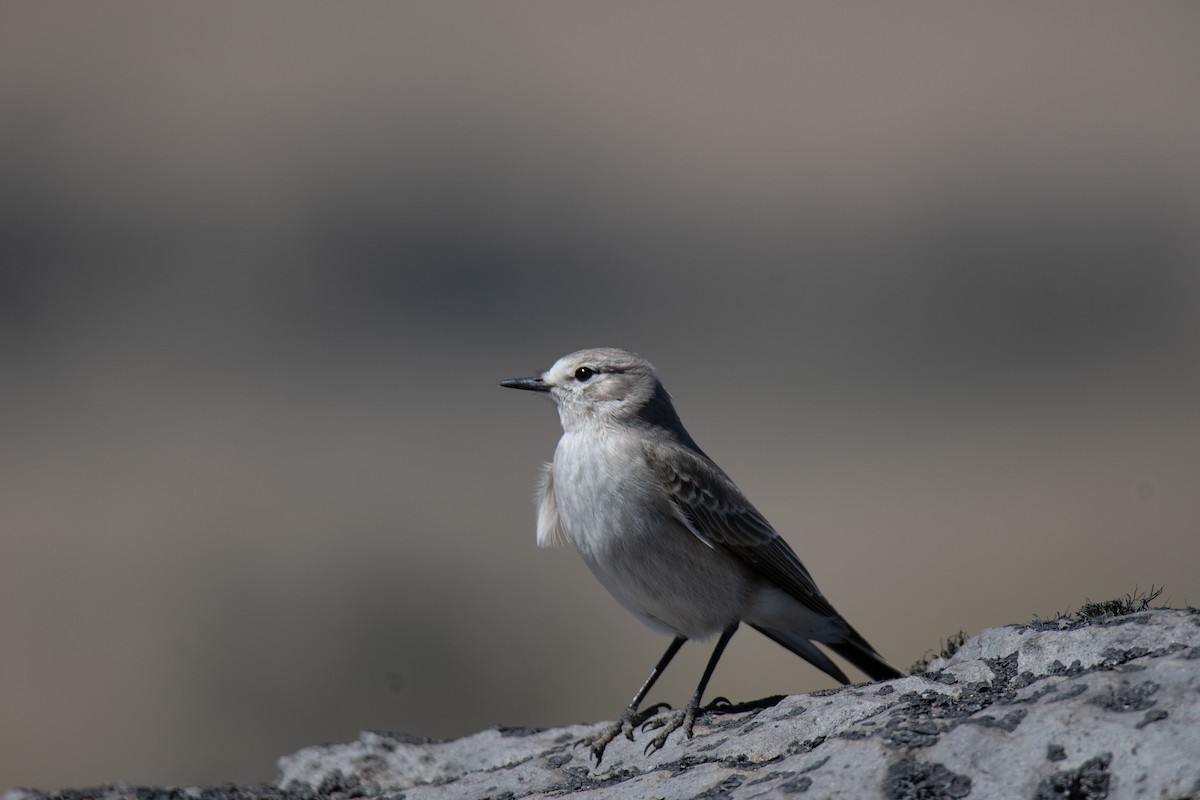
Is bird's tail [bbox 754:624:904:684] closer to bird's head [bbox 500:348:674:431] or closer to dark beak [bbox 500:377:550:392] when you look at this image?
bird's head [bbox 500:348:674:431]

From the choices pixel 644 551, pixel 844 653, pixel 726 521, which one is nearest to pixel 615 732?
pixel 644 551

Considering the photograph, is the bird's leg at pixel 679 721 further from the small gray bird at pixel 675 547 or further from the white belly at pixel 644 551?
the white belly at pixel 644 551

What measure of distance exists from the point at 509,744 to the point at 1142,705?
289 cm

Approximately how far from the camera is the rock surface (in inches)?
121

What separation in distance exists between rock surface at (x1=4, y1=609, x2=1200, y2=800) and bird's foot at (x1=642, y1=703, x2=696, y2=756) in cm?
4

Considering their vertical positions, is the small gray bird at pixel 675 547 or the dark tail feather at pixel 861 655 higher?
the small gray bird at pixel 675 547

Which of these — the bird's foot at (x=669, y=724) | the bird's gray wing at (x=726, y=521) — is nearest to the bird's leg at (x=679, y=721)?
the bird's foot at (x=669, y=724)

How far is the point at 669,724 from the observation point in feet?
16.5

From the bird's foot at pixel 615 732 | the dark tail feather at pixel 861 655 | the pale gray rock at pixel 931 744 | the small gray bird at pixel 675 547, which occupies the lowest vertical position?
the pale gray rock at pixel 931 744

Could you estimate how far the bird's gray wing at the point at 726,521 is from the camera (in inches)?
223

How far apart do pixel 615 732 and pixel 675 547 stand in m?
0.86

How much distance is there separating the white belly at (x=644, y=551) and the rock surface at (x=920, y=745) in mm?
545

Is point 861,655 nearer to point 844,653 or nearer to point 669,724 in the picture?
point 844,653

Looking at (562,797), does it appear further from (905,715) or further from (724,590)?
(724,590)
